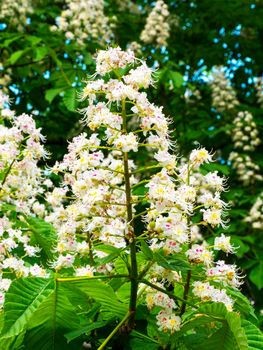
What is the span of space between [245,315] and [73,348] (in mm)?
668

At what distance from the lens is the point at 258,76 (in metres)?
7.29

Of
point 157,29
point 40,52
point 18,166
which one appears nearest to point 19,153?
point 18,166

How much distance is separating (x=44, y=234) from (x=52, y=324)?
3.62 feet

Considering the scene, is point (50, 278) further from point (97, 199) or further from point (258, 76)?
point (258, 76)

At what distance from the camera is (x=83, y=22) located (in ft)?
20.1

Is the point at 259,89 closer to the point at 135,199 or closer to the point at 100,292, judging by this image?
the point at 135,199

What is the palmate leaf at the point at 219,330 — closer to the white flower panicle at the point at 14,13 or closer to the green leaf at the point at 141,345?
the green leaf at the point at 141,345

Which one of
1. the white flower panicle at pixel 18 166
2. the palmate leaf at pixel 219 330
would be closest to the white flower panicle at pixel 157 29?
the white flower panicle at pixel 18 166

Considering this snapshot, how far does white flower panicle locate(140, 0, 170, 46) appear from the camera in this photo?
639cm

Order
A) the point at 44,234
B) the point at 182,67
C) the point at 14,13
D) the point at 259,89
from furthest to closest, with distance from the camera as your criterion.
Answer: the point at 182,67, the point at 259,89, the point at 14,13, the point at 44,234

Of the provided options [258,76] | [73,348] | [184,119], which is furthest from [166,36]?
[73,348]

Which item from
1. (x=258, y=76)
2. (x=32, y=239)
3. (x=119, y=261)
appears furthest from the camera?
(x=258, y=76)

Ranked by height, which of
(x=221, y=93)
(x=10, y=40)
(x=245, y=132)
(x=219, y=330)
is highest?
(x=221, y=93)

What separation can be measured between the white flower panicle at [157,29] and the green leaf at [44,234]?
3859 mm
